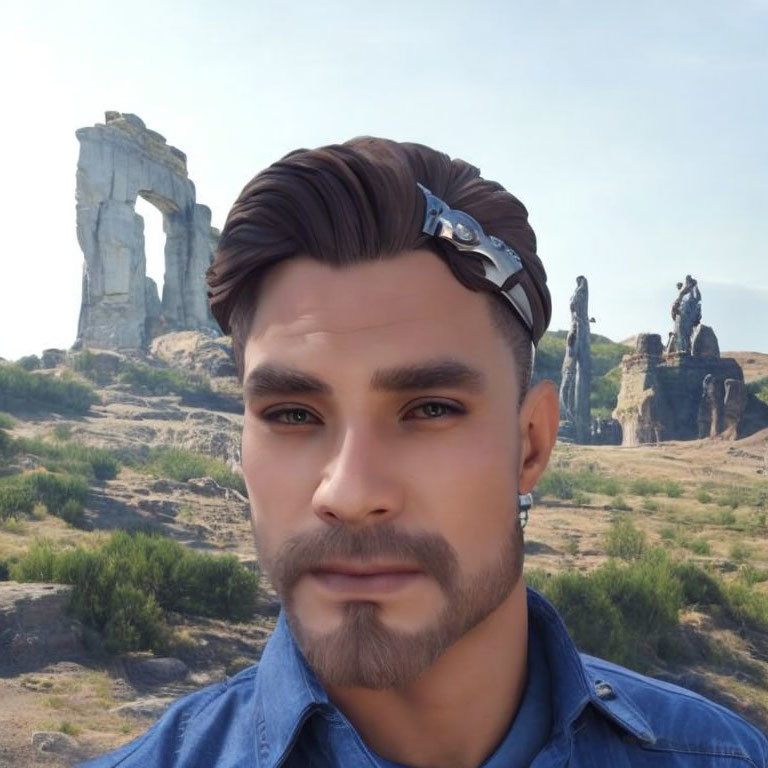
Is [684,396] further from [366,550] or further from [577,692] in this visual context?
[366,550]

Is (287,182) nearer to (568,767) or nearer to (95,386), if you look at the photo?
(568,767)

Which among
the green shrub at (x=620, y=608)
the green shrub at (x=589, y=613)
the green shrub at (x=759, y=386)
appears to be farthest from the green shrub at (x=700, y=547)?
the green shrub at (x=759, y=386)

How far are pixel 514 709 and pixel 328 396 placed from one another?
598 mm

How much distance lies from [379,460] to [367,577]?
0.16 meters

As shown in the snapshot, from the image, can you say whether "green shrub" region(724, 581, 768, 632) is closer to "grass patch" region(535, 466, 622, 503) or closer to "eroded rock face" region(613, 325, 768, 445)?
"grass patch" region(535, 466, 622, 503)

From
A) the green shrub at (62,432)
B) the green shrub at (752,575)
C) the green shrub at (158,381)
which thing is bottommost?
the green shrub at (752,575)

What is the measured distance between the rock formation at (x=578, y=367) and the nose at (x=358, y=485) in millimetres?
34245

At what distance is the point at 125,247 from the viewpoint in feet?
109

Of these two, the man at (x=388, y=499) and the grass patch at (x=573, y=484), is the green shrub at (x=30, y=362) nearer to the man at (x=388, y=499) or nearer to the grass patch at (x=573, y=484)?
the grass patch at (x=573, y=484)

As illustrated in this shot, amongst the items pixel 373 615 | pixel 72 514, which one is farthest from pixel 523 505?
pixel 72 514

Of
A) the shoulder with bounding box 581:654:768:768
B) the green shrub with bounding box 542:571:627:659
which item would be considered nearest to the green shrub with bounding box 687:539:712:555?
the green shrub with bounding box 542:571:627:659

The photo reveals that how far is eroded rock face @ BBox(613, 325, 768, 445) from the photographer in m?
Answer: 30.9

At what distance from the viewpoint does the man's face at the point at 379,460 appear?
1.34 metres

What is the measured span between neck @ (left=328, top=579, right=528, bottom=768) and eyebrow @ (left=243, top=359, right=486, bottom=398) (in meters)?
0.39
